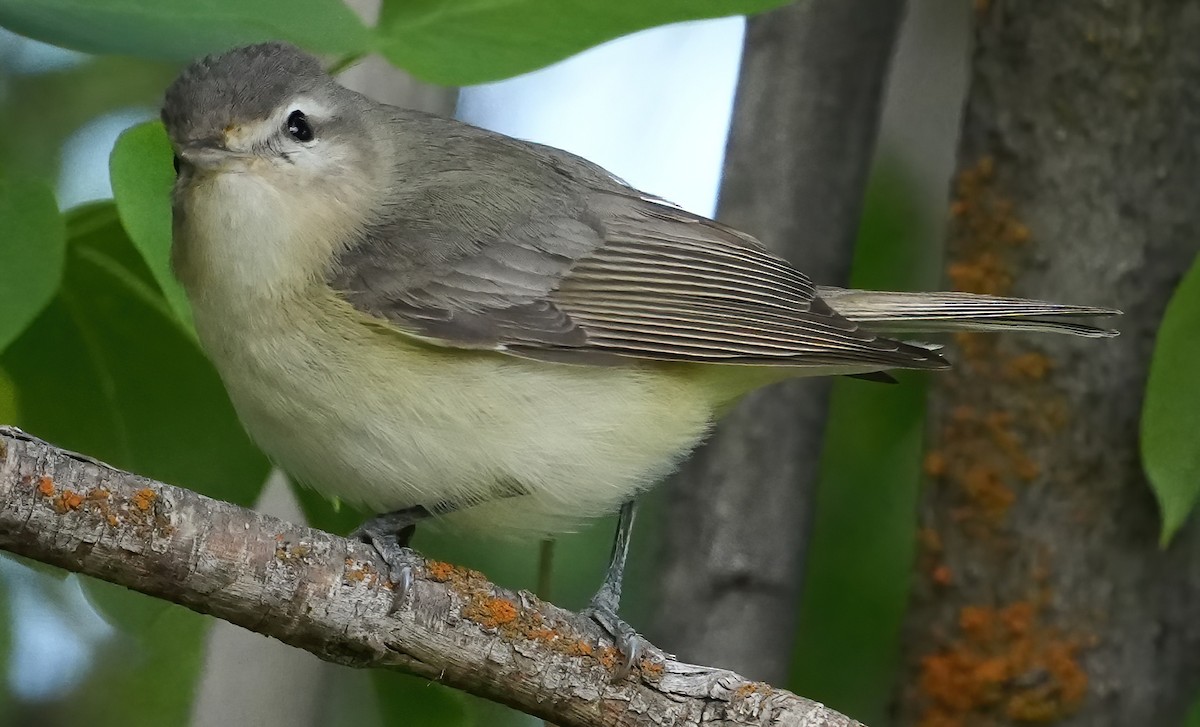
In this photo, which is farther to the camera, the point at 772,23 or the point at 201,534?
the point at 772,23

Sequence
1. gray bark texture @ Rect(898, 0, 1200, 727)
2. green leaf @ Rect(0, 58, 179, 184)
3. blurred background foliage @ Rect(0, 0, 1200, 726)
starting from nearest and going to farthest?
blurred background foliage @ Rect(0, 0, 1200, 726)
green leaf @ Rect(0, 58, 179, 184)
gray bark texture @ Rect(898, 0, 1200, 727)

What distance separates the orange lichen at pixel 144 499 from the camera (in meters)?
1.22

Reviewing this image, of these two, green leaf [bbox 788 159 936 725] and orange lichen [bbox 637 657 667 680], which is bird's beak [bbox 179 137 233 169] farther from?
green leaf [bbox 788 159 936 725]

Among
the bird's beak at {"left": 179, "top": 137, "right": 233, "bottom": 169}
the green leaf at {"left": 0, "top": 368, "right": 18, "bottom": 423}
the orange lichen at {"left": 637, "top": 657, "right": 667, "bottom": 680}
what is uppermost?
the bird's beak at {"left": 179, "top": 137, "right": 233, "bottom": 169}

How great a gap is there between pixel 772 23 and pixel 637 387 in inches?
33.9

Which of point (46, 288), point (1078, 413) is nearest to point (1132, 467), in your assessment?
point (1078, 413)

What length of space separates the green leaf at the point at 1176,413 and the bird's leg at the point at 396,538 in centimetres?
93

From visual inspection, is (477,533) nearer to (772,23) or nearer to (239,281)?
(239,281)

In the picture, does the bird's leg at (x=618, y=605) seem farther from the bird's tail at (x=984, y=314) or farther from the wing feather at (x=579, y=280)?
the bird's tail at (x=984, y=314)

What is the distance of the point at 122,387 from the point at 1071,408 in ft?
4.79

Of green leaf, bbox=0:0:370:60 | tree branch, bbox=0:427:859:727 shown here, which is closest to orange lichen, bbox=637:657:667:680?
tree branch, bbox=0:427:859:727

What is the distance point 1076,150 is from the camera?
214 centimetres

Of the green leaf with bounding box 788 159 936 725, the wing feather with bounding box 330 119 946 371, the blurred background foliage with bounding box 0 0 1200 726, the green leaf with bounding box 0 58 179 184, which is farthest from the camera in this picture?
the green leaf with bounding box 788 159 936 725

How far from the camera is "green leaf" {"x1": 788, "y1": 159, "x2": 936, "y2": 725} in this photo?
7.61 ft
